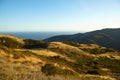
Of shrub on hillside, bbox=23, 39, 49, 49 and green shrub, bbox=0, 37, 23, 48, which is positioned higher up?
green shrub, bbox=0, 37, 23, 48

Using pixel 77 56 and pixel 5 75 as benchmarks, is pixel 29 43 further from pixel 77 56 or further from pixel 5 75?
pixel 5 75

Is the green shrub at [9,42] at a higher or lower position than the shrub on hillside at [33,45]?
higher

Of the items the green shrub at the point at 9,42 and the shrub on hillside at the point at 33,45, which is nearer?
the green shrub at the point at 9,42

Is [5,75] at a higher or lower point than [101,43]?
higher

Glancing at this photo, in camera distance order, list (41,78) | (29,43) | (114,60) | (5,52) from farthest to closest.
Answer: (29,43), (114,60), (5,52), (41,78)

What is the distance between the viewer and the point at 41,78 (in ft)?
29.8

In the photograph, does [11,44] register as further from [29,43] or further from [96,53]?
[96,53]

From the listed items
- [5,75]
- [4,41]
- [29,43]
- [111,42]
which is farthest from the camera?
[111,42]

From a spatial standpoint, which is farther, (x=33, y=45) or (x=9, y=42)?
(x=33, y=45)

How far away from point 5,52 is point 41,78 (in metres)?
27.6

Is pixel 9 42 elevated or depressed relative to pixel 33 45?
elevated

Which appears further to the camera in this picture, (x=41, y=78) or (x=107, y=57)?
(x=107, y=57)

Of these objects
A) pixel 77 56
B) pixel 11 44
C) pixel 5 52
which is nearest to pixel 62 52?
pixel 77 56

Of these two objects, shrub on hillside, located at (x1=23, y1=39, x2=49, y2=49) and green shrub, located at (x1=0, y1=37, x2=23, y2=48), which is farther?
shrub on hillside, located at (x1=23, y1=39, x2=49, y2=49)
